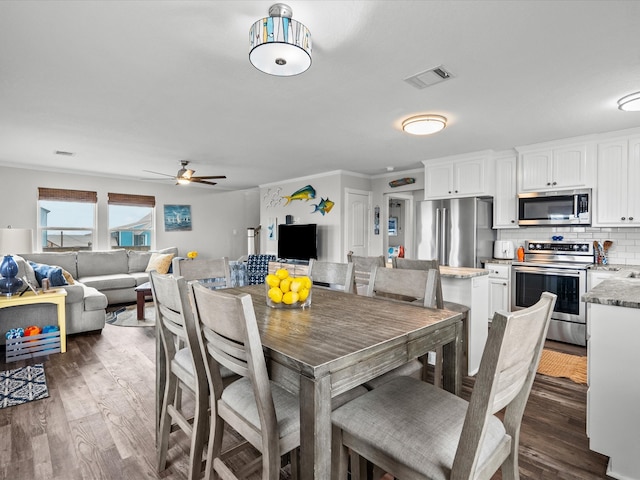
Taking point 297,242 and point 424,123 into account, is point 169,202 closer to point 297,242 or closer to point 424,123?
point 297,242

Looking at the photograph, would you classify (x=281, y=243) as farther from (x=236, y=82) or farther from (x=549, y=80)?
(x=549, y=80)

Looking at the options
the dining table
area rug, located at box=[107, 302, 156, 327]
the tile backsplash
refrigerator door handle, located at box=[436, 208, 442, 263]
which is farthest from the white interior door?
the dining table

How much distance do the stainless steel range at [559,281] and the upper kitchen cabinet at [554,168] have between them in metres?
0.75

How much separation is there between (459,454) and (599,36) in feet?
7.83

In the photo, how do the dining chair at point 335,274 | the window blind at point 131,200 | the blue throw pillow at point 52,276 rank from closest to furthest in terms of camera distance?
the dining chair at point 335,274
the blue throw pillow at point 52,276
the window blind at point 131,200

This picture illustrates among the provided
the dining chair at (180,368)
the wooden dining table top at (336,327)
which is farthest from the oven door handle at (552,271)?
the dining chair at (180,368)

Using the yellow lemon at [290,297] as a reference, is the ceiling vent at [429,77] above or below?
above

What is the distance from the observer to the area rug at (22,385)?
8.07 ft

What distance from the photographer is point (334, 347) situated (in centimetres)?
114

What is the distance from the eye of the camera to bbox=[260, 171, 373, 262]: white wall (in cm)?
619

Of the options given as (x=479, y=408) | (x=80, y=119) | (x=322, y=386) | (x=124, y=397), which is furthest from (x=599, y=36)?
(x=80, y=119)

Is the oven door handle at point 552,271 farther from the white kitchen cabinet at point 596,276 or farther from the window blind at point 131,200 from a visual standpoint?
the window blind at point 131,200

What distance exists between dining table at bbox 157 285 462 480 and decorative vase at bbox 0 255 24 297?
262cm

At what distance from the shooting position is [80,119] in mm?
3449
